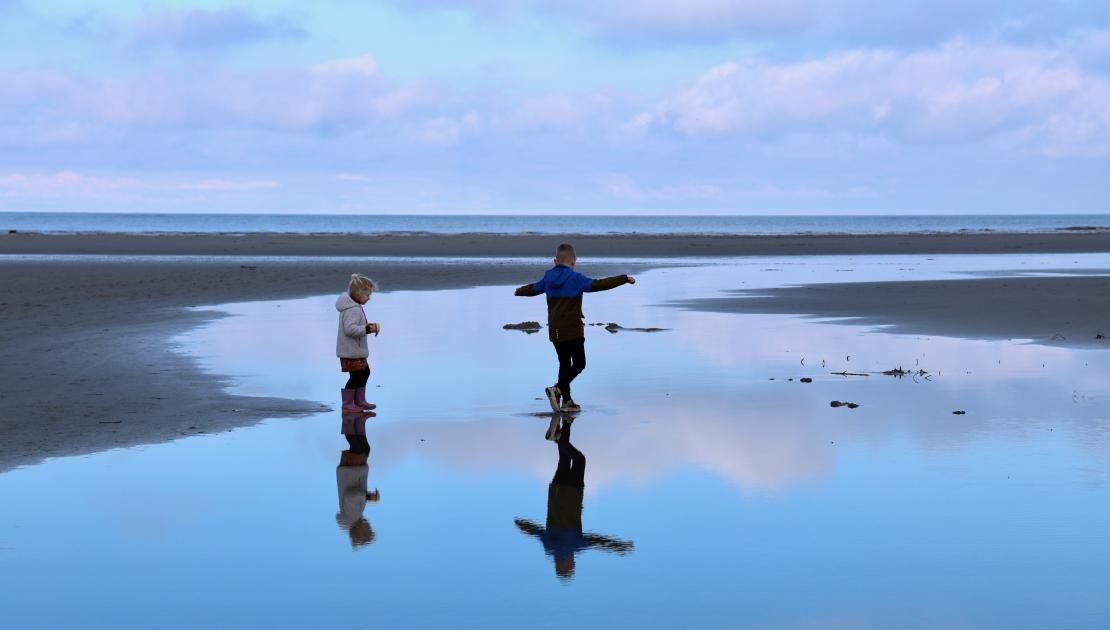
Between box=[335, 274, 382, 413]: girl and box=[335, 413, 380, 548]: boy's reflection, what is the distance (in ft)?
1.08

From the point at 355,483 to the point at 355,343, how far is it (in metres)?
4.23

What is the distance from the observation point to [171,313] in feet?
77.4

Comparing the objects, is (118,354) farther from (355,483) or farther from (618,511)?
(618,511)

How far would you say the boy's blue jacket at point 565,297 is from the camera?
41.9 feet

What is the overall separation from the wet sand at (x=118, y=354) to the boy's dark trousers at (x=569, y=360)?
93.2 inches

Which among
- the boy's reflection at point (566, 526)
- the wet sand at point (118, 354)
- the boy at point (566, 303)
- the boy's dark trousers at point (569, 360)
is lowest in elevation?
the wet sand at point (118, 354)

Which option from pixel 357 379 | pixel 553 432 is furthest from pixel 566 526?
pixel 357 379

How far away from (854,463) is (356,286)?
230 inches

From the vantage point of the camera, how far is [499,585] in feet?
19.7

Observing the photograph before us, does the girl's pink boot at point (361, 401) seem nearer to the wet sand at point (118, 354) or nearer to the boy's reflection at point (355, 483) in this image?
the boy's reflection at point (355, 483)

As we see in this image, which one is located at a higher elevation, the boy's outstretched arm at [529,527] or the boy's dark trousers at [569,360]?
the boy's dark trousers at [569,360]

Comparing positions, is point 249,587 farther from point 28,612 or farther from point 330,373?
point 330,373

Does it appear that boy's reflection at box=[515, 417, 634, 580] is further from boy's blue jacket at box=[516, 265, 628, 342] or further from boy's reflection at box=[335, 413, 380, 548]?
boy's blue jacket at box=[516, 265, 628, 342]

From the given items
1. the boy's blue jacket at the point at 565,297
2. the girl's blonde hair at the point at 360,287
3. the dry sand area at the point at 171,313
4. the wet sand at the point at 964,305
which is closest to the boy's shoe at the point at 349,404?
the dry sand area at the point at 171,313
